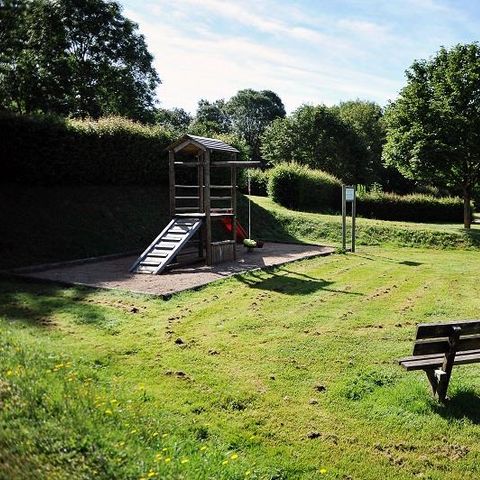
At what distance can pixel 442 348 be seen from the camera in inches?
212

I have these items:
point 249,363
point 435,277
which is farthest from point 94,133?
point 249,363

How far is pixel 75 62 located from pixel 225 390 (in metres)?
38.7

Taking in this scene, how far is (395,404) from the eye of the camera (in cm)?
538

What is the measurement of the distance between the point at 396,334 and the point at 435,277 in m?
5.63

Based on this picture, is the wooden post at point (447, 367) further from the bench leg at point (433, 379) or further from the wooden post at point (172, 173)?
the wooden post at point (172, 173)

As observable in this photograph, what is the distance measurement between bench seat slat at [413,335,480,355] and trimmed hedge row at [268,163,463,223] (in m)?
22.4

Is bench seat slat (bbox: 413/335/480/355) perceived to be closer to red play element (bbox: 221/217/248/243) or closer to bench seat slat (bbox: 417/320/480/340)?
bench seat slat (bbox: 417/320/480/340)

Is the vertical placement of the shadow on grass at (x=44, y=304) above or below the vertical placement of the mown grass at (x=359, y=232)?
below

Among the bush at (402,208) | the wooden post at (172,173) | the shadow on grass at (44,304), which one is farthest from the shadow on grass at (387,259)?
the bush at (402,208)

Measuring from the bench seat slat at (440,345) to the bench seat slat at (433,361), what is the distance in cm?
15

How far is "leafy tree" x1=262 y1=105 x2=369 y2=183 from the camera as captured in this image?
50750mm

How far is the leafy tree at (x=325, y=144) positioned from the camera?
1998 inches

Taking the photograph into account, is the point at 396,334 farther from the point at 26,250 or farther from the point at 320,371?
the point at 26,250

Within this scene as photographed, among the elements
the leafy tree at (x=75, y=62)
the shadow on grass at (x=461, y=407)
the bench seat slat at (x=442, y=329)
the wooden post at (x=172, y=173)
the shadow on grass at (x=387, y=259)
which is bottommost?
the shadow on grass at (x=461, y=407)
